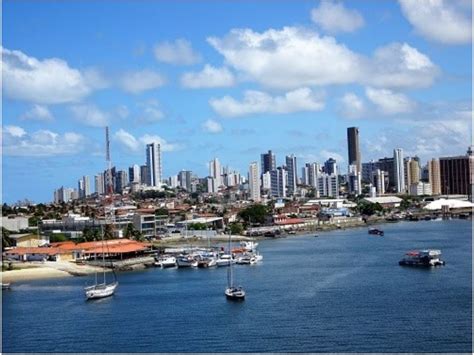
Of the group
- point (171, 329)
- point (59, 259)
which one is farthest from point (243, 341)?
point (59, 259)

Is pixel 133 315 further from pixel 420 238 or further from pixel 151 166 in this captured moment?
pixel 151 166

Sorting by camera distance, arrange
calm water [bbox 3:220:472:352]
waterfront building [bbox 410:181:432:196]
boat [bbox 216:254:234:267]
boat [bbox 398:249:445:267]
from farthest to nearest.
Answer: waterfront building [bbox 410:181:432:196], boat [bbox 216:254:234:267], boat [bbox 398:249:445:267], calm water [bbox 3:220:472:352]

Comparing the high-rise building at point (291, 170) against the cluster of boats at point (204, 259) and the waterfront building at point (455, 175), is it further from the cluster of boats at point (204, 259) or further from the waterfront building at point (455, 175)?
the cluster of boats at point (204, 259)

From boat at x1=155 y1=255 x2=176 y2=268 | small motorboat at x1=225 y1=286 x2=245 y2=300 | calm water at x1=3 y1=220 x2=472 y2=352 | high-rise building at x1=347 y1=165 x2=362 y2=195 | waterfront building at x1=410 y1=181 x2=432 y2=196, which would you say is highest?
high-rise building at x1=347 y1=165 x2=362 y2=195

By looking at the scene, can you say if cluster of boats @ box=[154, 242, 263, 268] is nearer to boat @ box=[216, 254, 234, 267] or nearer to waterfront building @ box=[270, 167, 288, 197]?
boat @ box=[216, 254, 234, 267]

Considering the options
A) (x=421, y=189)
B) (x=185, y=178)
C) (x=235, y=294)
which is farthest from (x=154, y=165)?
(x=235, y=294)

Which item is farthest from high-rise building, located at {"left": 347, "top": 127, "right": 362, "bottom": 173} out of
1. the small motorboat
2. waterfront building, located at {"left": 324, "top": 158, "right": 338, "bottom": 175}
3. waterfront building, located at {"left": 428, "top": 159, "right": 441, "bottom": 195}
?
the small motorboat

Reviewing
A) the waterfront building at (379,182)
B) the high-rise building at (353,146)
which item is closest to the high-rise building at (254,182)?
the waterfront building at (379,182)
